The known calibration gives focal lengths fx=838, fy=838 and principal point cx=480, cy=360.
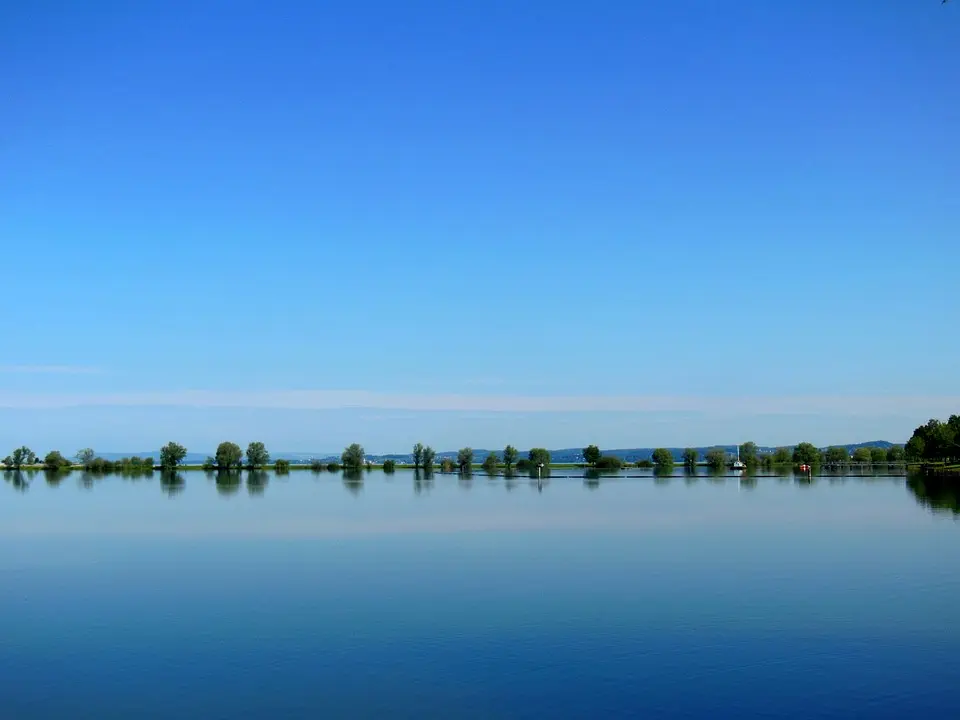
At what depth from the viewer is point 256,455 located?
592 feet

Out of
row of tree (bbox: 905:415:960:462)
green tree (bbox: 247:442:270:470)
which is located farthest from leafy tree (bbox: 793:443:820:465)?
green tree (bbox: 247:442:270:470)

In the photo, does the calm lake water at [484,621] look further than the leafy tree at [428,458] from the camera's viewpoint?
No

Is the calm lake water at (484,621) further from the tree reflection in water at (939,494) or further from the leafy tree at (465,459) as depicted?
the leafy tree at (465,459)

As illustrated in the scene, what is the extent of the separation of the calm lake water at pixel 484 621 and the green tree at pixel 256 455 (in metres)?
128

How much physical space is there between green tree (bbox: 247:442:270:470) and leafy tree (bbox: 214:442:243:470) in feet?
10.1

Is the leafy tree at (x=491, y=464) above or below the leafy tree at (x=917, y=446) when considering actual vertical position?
below

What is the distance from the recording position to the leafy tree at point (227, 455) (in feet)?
572

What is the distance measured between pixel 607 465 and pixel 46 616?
6095 inches

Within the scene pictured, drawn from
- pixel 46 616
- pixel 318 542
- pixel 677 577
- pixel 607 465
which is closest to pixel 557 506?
pixel 318 542

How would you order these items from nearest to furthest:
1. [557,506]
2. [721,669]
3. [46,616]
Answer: [721,669]
[46,616]
[557,506]

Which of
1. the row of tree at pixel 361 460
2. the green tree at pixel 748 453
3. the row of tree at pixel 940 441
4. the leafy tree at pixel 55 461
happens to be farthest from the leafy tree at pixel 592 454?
the leafy tree at pixel 55 461

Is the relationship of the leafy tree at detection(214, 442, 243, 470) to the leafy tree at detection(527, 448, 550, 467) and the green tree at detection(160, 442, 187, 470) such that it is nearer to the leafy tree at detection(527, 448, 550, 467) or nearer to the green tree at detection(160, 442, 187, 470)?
the green tree at detection(160, 442, 187, 470)

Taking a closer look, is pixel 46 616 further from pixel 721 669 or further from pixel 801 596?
pixel 801 596

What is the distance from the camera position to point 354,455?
185250 millimetres
